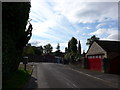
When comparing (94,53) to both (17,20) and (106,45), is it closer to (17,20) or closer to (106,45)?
(106,45)

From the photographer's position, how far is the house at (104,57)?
1184 inches

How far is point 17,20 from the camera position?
618 inches

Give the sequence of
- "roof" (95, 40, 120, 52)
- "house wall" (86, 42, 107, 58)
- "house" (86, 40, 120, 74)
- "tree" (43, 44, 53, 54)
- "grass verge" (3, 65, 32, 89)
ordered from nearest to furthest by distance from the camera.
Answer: "grass verge" (3, 65, 32, 89)
"house" (86, 40, 120, 74)
"roof" (95, 40, 120, 52)
"house wall" (86, 42, 107, 58)
"tree" (43, 44, 53, 54)

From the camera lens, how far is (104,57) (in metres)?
32.2

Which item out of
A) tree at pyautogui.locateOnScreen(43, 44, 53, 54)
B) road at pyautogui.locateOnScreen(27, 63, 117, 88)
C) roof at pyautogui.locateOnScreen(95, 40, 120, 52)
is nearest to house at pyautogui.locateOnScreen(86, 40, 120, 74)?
roof at pyautogui.locateOnScreen(95, 40, 120, 52)

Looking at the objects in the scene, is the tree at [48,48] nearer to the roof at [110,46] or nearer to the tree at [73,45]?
the tree at [73,45]

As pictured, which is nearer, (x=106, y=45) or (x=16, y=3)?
(x=16, y=3)

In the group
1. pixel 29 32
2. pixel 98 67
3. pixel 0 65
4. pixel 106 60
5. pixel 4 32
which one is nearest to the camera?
pixel 0 65

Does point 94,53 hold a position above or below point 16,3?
below

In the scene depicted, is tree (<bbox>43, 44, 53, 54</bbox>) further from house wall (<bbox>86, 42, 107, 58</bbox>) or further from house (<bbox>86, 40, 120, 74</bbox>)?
house wall (<bbox>86, 42, 107, 58</bbox>)

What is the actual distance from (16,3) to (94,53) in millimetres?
24029

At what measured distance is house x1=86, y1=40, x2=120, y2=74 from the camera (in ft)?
98.6

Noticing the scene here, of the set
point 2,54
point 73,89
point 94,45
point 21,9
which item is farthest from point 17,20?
point 94,45

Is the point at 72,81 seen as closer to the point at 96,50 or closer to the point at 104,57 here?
the point at 104,57
